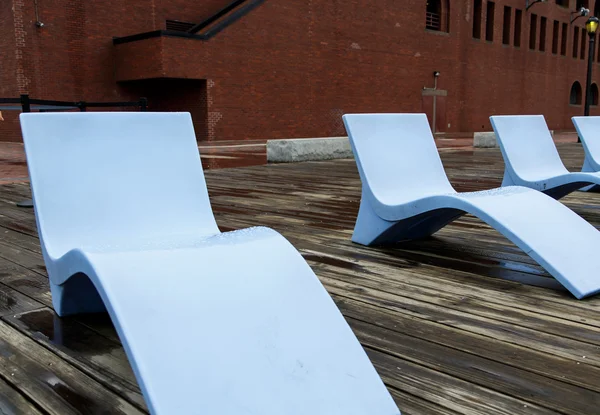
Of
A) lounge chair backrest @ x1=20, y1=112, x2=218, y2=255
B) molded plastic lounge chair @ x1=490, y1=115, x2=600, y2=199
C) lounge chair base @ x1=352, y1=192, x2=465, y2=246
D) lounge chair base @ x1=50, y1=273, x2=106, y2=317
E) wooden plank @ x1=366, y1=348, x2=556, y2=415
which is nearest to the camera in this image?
wooden plank @ x1=366, y1=348, x2=556, y2=415

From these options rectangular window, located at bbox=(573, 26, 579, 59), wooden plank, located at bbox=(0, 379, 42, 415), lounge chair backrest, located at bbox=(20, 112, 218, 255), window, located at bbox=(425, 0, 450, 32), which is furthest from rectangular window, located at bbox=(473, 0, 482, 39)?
wooden plank, located at bbox=(0, 379, 42, 415)

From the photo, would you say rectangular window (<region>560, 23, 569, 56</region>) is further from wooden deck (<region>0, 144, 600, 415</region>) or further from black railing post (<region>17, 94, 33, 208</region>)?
black railing post (<region>17, 94, 33, 208</region>)

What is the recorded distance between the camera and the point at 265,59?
21.2m

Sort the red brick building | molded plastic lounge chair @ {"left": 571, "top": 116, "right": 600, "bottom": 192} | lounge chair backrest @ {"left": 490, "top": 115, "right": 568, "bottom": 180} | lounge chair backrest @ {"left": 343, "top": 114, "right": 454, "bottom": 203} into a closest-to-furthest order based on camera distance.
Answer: lounge chair backrest @ {"left": 343, "top": 114, "right": 454, "bottom": 203} → lounge chair backrest @ {"left": 490, "top": 115, "right": 568, "bottom": 180} → molded plastic lounge chair @ {"left": 571, "top": 116, "right": 600, "bottom": 192} → the red brick building

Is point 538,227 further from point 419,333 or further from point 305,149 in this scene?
point 305,149

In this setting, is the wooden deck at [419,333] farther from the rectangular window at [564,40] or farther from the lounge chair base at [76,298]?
the rectangular window at [564,40]

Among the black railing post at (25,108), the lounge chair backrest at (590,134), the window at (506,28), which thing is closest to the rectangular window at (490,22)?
the window at (506,28)

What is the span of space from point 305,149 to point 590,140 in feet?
19.3

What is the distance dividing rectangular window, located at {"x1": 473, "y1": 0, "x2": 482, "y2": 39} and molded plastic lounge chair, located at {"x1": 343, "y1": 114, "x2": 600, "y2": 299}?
28499 millimetres

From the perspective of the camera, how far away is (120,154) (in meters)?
2.96

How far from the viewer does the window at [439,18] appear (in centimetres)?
2833

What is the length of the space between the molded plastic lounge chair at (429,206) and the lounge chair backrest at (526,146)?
57.2 inches

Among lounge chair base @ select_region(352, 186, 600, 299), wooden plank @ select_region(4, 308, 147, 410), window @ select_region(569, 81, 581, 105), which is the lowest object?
wooden plank @ select_region(4, 308, 147, 410)

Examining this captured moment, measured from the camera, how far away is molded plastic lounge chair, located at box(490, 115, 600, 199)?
5.32m
